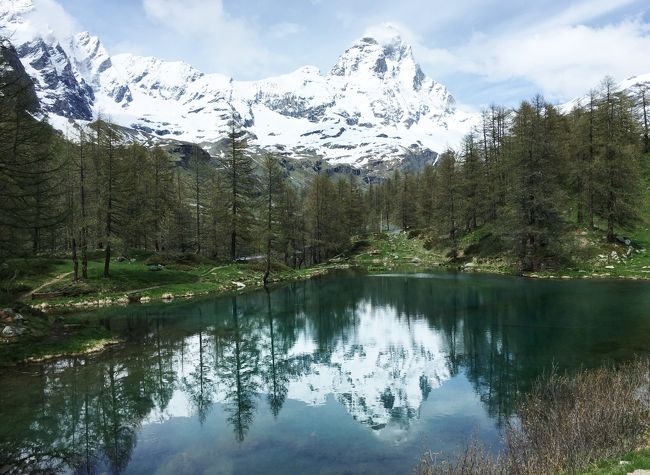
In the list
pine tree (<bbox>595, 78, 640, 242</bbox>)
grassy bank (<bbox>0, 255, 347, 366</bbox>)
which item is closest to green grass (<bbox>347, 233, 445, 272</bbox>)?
grassy bank (<bbox>0, 255, 347, 366</bbox>)

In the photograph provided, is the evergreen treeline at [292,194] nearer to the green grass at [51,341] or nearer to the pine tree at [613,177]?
the pine tree at [613,177]

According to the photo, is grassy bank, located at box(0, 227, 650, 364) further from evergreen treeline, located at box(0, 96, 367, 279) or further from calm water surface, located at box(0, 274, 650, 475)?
calm water surface, located at box(0, 274, 650, 475)

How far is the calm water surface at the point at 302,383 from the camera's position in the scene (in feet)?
51.3

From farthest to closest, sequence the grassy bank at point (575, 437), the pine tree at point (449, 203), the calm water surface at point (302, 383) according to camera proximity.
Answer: the pine tree at point (449, 203), the calm water surface at point (302, 383), the grassy bank at point (575, 437)

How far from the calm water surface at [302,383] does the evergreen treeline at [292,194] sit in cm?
1273

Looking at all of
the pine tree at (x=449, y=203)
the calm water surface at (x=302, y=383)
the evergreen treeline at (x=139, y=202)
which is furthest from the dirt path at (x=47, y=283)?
the pine tree at (x=449, y=203)

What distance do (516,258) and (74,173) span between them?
54945mm

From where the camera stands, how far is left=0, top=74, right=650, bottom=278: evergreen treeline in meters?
44.8

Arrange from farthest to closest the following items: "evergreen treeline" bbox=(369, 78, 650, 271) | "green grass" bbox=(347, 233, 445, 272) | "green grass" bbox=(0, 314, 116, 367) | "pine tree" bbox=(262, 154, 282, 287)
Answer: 1. "green grass" bbox=(347, 233, 445, 272)
2. "pine tree" bbox=(262, 154, 282, 287)
3. "evergreen treeline" bbox=(369, 78, 650, 271)
4. "green grass" bbox=(0, 314, 116, 367)

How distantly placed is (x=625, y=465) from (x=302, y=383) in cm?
1485

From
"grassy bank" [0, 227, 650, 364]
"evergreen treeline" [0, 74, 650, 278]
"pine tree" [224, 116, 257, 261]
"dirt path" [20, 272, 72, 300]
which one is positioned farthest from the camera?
"pine tree" [224, 116, 257, 261]

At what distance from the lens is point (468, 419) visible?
17.4 m

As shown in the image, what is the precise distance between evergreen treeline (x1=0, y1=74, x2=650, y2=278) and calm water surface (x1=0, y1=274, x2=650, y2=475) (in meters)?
12.7

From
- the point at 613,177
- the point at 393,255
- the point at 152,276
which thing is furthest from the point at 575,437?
the point at 393,255
